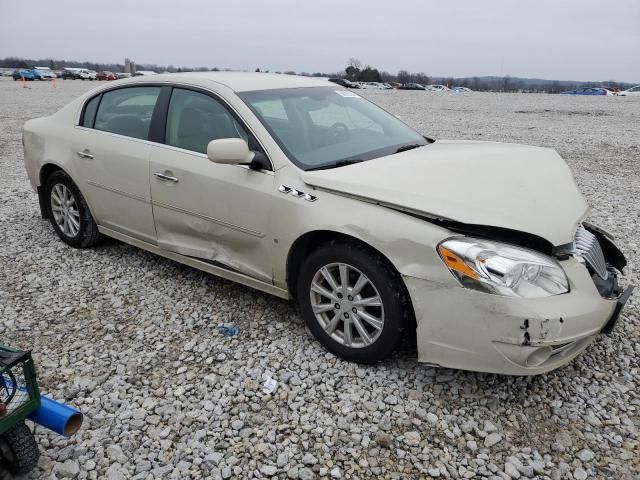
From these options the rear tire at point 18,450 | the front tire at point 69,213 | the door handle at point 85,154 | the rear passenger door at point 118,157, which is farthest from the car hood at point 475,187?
the front tire at point 69,213

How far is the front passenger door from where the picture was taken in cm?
348

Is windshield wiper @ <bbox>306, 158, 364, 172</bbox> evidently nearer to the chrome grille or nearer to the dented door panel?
the dented door panel

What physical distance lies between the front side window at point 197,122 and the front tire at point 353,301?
1.09 metres

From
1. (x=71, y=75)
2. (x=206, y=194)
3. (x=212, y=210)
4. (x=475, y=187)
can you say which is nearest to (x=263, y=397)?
(x=212, y=210)

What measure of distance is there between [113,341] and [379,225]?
78.1 inches

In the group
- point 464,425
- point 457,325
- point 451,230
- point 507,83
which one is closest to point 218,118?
point 451,230

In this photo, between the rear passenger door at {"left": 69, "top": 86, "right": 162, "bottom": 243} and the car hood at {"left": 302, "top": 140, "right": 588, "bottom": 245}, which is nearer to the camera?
the car hood at {"left": 302, "top": 140, "right": 588, "bottom": 245}

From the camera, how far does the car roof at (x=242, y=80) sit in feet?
12.8

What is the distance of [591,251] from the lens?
10.3 ft

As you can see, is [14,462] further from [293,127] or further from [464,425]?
[293,127]

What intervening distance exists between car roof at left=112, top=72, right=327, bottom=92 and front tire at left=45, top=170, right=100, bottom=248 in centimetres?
116

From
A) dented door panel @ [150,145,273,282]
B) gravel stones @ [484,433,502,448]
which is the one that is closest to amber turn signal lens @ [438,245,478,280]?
gravel stones @ [484,433,502,448]

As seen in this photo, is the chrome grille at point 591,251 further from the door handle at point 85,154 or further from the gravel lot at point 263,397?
the door handle at point 85,154

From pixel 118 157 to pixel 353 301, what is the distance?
93.3 inches
